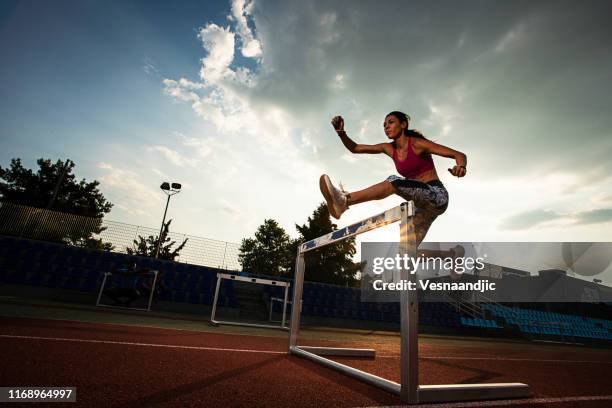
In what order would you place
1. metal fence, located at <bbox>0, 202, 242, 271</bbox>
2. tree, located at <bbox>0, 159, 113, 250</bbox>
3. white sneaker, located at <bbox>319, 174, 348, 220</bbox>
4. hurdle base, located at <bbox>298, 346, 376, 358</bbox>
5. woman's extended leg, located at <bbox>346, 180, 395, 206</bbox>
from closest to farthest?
woman's extended leg, located at <bbox>346, 180, 395, 206</bbox>
white sneaker, located at <bbox>319, 174, 348, 220</bbox>
hurdle base, located at <bbox>298, 346, 376, 358</bbox>
metal fence, located at <bbox>0, 202, 242, 271</bbox>
tree, located at <bbox>0, 159, 113, 250</bbox>

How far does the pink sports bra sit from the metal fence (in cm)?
1022

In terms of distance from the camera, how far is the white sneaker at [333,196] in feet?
8.52

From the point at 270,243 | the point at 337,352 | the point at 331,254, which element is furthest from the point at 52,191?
the point at 337,352

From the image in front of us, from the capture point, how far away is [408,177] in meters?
2.61

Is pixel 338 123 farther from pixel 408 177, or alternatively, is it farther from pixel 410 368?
pixel 410 368

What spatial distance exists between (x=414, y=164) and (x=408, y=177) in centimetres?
13

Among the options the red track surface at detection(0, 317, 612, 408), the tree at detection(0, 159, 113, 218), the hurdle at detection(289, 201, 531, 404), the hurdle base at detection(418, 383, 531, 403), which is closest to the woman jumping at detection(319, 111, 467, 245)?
the hurdle at detection(289, 201, 531, 404)

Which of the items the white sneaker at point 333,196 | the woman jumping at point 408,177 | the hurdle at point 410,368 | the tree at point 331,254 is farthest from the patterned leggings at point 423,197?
the tree at point 331,254

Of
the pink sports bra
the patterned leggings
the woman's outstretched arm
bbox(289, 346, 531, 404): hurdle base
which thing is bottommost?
bbox(289, 346, 531, 404): hurdle base

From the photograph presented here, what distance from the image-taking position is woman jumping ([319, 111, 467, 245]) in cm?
229

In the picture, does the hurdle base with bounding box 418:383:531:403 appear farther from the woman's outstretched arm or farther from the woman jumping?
the woman's outstretched arm

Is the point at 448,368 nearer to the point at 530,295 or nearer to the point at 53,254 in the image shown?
the point at 53,254

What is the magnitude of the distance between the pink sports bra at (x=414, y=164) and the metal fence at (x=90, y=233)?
1022 centimetres

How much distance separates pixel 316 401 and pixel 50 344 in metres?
2.33
